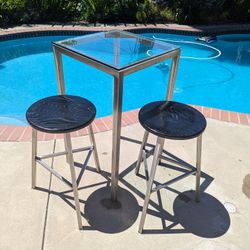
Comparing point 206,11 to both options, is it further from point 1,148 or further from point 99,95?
point 1,148

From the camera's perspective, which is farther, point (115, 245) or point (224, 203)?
point (224, 203)

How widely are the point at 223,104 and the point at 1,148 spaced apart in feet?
14.0

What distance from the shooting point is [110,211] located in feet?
7.59

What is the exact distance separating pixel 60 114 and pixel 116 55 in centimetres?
59

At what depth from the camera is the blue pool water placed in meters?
5.47

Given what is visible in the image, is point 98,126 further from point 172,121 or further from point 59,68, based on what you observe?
point 172,121

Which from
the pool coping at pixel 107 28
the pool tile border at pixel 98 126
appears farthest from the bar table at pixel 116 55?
the pool coping at pixel 107 28

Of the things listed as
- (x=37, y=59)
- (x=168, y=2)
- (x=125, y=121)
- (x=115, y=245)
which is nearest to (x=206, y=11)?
(x=168, y=2)

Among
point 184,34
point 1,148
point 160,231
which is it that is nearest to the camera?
point 160,231

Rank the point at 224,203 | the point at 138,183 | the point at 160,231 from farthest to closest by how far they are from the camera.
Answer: the point at 138,183
the point at 224,203
the point at 160,231

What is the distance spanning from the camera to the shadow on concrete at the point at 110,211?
2184 mm

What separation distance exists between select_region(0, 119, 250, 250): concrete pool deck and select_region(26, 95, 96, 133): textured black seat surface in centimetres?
78

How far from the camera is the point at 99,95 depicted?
18.3ft

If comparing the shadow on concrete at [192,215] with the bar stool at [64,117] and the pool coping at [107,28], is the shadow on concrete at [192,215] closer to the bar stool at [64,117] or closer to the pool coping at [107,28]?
the bar stool at [64,117]
